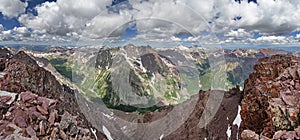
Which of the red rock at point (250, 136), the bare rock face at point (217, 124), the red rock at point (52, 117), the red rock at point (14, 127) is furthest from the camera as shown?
the bare rock face at point (217, 124)

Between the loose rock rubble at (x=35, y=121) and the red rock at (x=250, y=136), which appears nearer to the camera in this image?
the red rock at (x=250, y=136)

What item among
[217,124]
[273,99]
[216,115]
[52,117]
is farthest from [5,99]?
[216,115]

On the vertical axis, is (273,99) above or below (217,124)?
above

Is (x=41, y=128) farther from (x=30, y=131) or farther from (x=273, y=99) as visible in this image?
(x=273, y=99)

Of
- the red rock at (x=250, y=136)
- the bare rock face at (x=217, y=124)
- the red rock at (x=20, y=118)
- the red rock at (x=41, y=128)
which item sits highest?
the red rock at (x=20, y=118)

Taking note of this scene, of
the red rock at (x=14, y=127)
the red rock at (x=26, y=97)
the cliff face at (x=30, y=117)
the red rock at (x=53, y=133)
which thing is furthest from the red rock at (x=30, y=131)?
the red rock at (x=26, y=97)

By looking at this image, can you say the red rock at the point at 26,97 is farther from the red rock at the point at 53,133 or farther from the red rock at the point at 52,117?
the red rock at the point at 53,133

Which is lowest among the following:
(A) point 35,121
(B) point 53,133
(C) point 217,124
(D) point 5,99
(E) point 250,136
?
(C) point 217,124

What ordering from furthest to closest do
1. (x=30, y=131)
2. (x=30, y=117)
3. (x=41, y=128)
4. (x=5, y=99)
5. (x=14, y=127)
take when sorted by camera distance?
(x=5, y=99) → (x=30, y=117) → (x=41, y=128) → (x=30, y=131) → (x=14, y=127)

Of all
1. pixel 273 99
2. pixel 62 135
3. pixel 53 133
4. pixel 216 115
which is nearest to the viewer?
pixel 53 133
